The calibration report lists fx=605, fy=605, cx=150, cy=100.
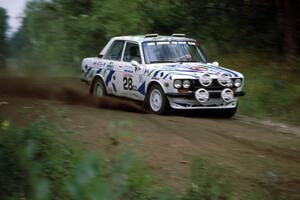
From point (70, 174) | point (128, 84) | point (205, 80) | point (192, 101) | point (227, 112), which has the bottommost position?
point (227, 112)

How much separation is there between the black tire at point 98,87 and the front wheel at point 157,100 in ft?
6.27

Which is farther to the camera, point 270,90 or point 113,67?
point 270,90

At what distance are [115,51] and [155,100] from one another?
2.08 meters

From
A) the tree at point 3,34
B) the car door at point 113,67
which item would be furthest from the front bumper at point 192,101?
the tree at point 3,34

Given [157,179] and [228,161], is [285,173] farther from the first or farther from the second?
[157,179]

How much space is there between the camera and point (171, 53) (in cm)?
1234

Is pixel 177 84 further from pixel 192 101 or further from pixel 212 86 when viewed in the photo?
pixel 212 86

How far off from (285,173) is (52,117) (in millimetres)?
3179

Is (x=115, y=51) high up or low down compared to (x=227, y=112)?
up

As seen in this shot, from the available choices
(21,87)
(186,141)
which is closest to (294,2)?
(21,87)

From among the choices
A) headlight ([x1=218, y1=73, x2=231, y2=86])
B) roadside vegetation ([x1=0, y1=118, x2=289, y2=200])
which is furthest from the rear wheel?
roadside vegetation ([x1=0, y1=118, x2=289, y2=200])

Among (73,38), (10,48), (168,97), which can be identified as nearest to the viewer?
(10,48)

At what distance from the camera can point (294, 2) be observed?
55.4ft

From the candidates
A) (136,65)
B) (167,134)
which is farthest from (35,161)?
(136,65)
